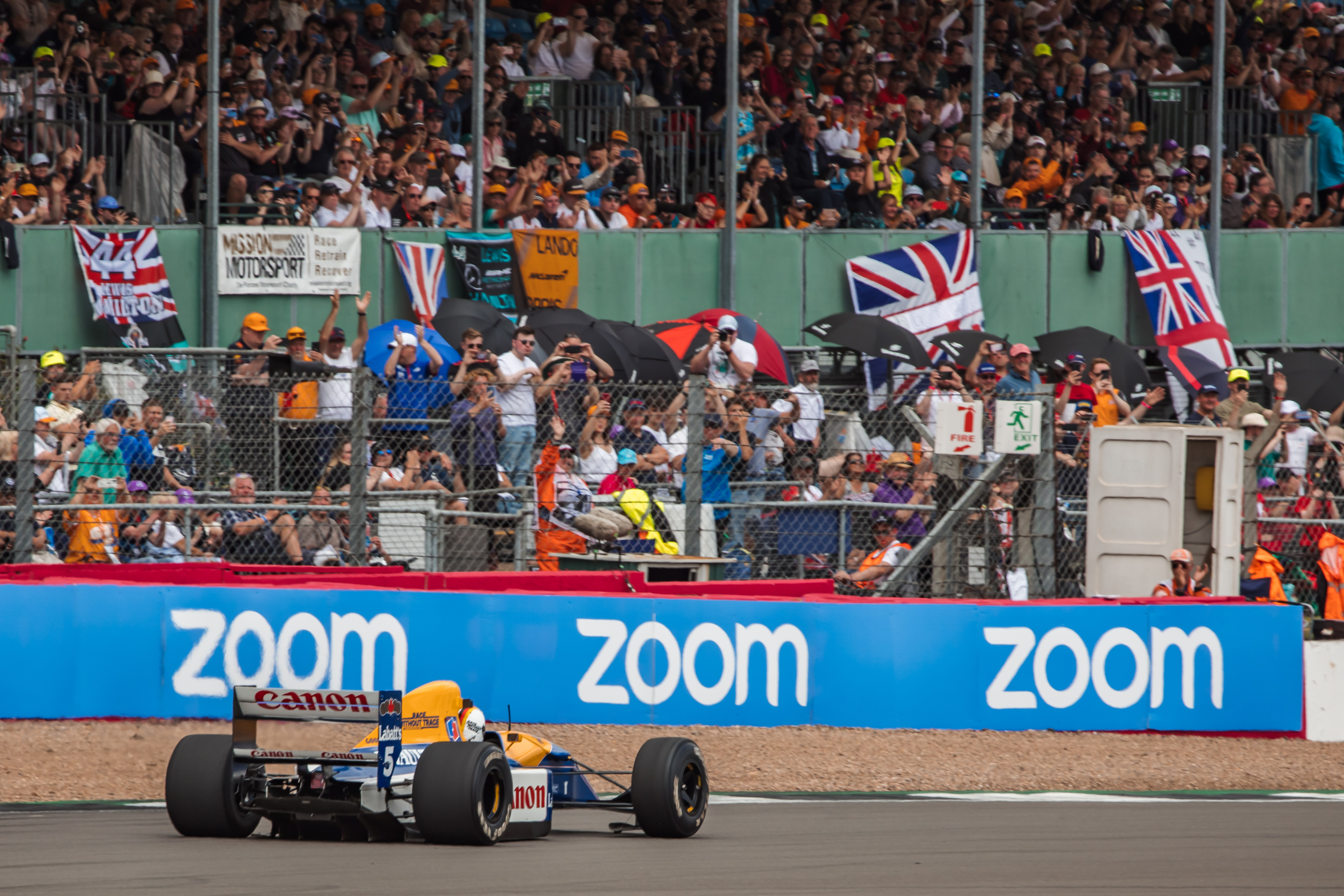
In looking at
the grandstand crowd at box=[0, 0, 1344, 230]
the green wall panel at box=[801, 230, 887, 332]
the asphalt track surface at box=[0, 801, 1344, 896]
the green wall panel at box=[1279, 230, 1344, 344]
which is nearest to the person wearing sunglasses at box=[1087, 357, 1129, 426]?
the green wall panel at box=[801, 230, 887, 332]

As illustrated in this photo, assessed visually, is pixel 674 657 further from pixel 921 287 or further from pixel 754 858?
pixel 921 287

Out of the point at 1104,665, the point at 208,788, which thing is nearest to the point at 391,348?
the point at 1104,665

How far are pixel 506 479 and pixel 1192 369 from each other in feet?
30.5

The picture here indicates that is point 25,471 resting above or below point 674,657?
above

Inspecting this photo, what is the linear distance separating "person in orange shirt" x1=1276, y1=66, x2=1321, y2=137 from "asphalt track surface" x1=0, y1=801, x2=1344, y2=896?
14.5m

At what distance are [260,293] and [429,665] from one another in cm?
684

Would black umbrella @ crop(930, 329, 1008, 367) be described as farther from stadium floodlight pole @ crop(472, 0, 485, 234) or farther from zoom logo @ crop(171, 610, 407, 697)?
zoom logo @ crop(171, 610, 407, 697)

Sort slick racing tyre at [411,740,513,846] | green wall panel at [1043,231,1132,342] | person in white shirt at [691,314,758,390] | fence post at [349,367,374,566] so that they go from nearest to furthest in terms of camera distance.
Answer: slick racing tyre at [411,740,513,846] < fence post at [349,367,374,566] < person in white shirt at [691,314,758,390] < green wall panel at [1043,231,1132,342]

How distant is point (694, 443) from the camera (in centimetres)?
1143

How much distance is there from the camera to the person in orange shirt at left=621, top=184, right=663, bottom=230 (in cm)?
→ 1820

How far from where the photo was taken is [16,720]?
9859 mm

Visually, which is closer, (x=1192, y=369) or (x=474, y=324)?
(x=474, y=324)

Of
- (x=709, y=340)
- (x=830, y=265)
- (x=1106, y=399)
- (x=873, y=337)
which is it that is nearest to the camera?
(x=1106, y=399)

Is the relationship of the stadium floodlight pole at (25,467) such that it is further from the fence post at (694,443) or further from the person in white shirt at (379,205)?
the person in white shirt at (379,205)
